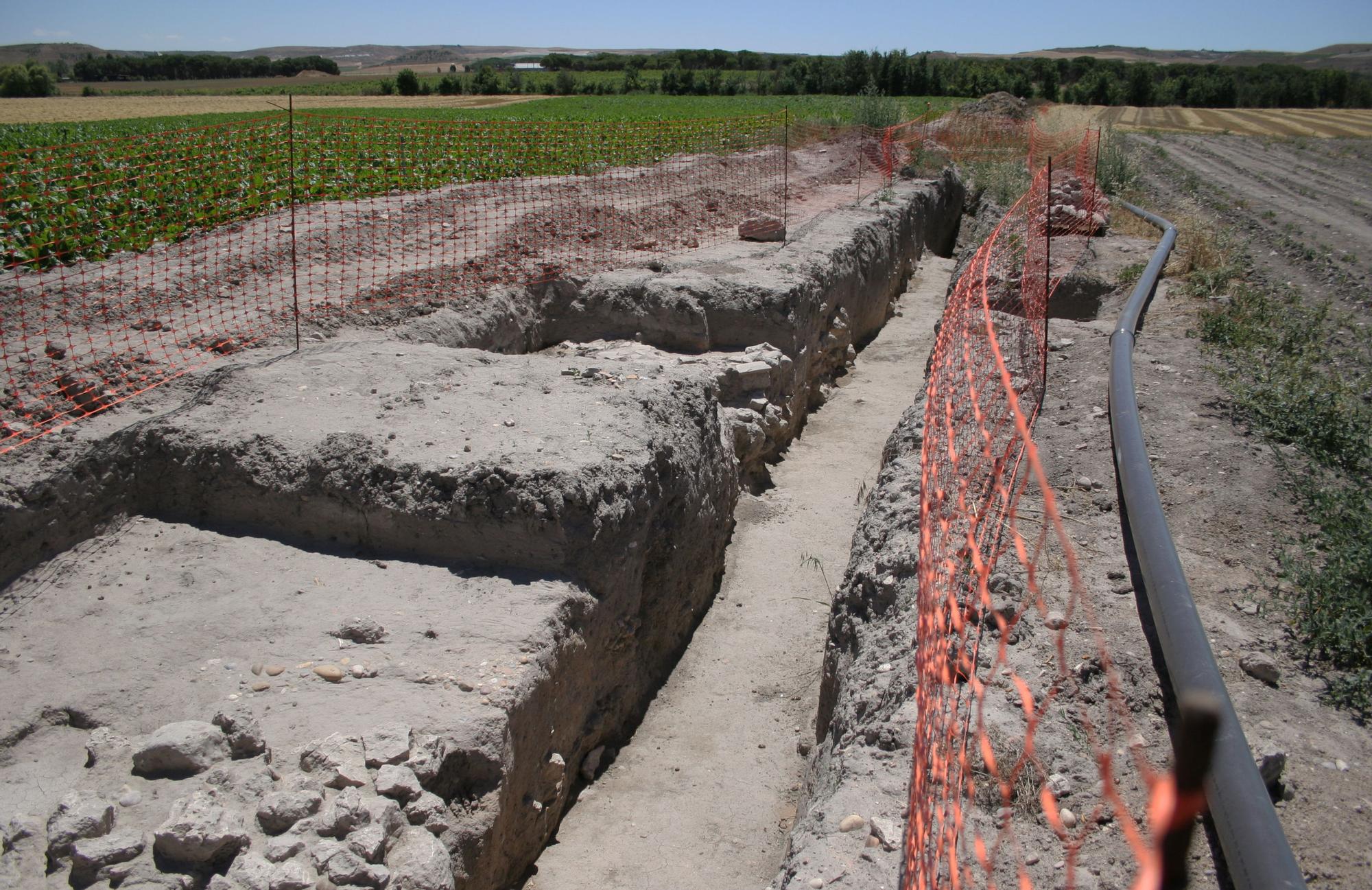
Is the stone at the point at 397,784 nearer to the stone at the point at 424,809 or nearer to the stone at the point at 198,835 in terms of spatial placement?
the stone at the point at 424,809

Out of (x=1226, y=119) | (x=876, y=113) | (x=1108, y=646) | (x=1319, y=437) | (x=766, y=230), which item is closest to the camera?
(x=1108, y=646)

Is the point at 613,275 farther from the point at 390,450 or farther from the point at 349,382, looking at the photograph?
the point at 390,450

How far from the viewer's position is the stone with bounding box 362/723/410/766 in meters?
3.34

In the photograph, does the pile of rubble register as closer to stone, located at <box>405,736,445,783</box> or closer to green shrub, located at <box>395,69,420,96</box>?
stone, located at <box>405,736,445,783</box>

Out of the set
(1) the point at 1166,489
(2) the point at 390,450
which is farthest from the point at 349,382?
(1) the point at 1166,489

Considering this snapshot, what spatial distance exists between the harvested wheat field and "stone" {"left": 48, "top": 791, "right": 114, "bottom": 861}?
31.0 meters

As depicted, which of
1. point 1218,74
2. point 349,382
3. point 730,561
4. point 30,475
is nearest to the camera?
point 30,475

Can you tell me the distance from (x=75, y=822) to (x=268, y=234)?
7.20 metres

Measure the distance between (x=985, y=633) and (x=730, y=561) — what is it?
3.12 m

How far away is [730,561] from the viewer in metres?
6.77

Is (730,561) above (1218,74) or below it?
below

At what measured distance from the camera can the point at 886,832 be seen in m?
3.10

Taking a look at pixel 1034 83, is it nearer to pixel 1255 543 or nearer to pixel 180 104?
pixel 180 104

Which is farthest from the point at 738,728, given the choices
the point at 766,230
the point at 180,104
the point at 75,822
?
the point at 180,104
